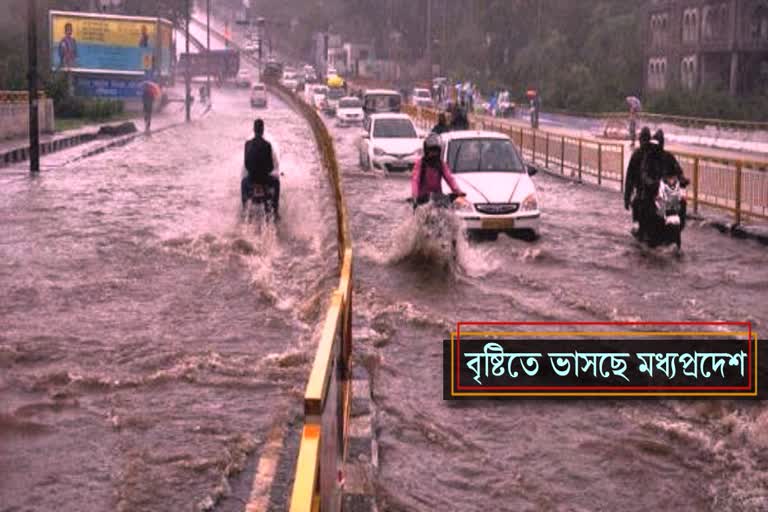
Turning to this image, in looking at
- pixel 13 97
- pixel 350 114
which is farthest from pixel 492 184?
pixel 350 114

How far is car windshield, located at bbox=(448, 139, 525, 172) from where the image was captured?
1902 centimetres

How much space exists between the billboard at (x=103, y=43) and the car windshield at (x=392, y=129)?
3092 cm

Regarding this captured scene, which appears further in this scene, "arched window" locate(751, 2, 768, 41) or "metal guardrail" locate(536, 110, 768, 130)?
"arched window" locate(751, 2, 768, 41)

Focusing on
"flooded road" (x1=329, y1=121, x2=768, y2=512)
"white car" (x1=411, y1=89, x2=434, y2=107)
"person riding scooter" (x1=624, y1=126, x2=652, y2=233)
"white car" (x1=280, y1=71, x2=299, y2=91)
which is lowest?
"flooded road" (x1=329, y1=121, x2=768, y2=512)

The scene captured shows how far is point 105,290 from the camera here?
14258 millimetres

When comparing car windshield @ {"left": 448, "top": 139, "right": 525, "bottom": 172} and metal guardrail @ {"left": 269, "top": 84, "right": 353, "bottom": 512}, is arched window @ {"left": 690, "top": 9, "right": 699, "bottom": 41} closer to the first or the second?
car windshield @ {"left": 448, "top": 139, "right": 525, "bottom": 172}

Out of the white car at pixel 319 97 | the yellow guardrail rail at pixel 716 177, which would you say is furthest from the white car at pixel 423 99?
the yellow guardrail rail at pixel 716 177

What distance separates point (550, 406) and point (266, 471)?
8.83 feet

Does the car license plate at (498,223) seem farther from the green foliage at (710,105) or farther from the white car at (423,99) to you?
the white car at (423,99)

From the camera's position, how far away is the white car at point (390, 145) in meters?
30.5

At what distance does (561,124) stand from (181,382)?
5621 centimetres

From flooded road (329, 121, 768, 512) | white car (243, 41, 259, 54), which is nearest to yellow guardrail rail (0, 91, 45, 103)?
flooded road (329, 121, 768, 512)

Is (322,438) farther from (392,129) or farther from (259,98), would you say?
(259,98)

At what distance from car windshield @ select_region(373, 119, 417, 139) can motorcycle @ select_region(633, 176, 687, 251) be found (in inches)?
571
